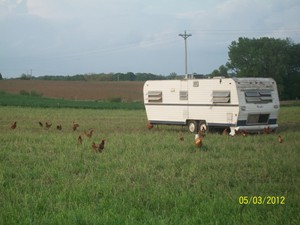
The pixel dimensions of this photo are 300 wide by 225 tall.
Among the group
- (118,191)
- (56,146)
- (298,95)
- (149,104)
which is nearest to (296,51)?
(298,95)

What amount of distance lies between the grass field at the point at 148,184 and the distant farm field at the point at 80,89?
172 ft

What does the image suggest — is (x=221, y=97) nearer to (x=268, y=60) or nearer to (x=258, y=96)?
(x=258, y=96)

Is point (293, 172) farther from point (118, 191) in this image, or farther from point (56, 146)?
point (56, 146)

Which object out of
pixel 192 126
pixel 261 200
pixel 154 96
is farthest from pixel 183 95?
pixel 261 200

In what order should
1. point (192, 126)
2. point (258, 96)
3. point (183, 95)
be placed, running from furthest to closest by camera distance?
point (183, 95) < point (192, 126) < point (258, 96)

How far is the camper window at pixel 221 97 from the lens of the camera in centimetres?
2088

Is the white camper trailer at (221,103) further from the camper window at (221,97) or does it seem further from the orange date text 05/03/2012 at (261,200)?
the orange date text 05/03/2012 at (261,200)

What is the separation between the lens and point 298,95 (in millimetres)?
70375

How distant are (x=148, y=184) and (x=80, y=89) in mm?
65860

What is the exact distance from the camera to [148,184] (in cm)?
909

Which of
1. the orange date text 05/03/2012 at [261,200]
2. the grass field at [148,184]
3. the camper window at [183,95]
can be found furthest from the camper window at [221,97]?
the orange date text 05/03/2012 at [261,200]

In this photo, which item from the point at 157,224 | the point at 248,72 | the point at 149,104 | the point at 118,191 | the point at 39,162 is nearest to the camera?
the point at 157,224

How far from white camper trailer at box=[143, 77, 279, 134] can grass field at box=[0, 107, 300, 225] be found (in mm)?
6059

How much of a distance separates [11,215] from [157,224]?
219 centimetres
